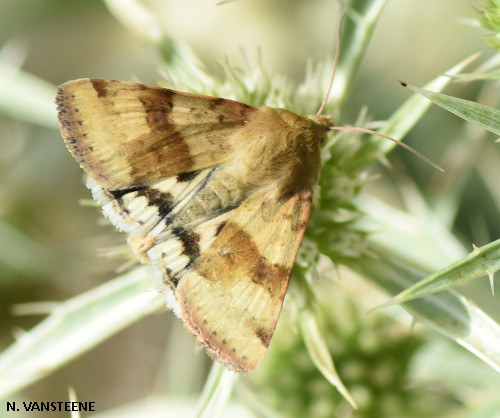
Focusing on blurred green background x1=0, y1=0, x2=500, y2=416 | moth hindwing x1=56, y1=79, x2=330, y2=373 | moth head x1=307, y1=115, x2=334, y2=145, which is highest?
moth head x1=307, y1=115, x2=334, y2=145

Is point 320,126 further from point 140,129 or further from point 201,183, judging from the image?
point 140,129

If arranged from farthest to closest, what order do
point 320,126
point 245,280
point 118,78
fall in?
point 118,78 < point 320,126 < point 245,280

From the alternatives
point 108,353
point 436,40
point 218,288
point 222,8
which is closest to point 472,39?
point 436,40

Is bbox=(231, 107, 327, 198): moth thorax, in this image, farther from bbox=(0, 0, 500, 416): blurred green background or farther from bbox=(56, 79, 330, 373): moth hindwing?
bbox=(0, 0, 500, 416): blurred green background

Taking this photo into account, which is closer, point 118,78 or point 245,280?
point 245,280

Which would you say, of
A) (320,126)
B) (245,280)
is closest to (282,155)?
(320,126)

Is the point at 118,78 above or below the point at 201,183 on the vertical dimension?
below

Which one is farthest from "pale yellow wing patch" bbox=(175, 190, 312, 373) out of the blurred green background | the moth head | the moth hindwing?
the blurred green background
